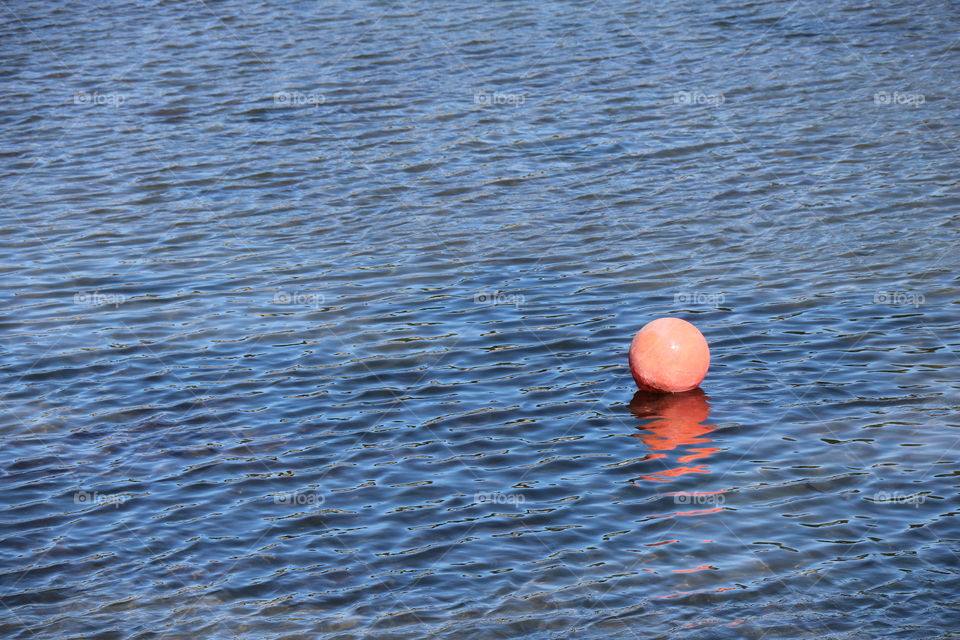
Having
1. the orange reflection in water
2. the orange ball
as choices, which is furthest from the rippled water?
the orange ball

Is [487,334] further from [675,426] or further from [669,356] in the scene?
[675,426]

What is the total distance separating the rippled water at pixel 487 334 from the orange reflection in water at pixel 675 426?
0.04 metres

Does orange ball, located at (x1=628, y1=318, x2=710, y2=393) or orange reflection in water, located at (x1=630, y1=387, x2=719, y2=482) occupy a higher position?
orange ball, located at (x1=628, y1=318, x2=710, y2=393)

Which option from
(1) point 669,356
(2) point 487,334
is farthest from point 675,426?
(2) point 487,334

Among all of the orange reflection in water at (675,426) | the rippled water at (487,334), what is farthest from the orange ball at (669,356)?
the rippled water at (487,334)

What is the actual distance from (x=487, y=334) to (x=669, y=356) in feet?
9.07

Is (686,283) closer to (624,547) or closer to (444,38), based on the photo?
(624,547)

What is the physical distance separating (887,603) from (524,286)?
7333 millimetres

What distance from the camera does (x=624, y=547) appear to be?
9.79m

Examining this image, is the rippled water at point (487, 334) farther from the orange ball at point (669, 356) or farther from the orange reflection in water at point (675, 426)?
the orange ball at point (669, 356)

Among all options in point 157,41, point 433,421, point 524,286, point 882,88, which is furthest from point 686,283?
point 157,41

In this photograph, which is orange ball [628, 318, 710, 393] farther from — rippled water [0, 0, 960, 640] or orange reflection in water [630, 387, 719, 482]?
rippled water [0, 0, 960, 640]

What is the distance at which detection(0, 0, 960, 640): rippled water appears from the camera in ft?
31.1

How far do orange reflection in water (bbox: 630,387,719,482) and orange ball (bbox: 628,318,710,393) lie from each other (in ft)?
0.46
